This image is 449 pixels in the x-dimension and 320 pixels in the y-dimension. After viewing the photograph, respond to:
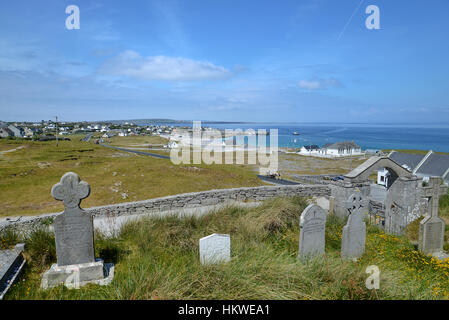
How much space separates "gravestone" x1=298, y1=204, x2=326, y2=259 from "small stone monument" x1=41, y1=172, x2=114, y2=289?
14.3 feet

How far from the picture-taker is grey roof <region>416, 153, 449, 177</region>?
32.5 m

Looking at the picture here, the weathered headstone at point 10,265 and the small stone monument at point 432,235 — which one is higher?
the weathered headstone at point 10,265

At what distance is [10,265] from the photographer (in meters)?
4.99

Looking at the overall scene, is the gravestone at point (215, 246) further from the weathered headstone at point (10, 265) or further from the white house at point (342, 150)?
the white house at point (342, 150)

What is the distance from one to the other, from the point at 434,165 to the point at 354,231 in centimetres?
3568

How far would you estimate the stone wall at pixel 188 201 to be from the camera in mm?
11846

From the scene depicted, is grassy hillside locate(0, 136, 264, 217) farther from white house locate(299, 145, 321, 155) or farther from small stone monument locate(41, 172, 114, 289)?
white house locate(299, 145, 321, 155)

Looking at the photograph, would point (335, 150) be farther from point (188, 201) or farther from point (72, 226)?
point (72, 226)

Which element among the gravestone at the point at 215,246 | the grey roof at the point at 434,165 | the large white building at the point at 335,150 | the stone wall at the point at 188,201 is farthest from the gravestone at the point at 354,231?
the large white building at the point at 335,150

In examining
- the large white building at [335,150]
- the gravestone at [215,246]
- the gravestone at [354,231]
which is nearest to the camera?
the gravestone at [215,246]

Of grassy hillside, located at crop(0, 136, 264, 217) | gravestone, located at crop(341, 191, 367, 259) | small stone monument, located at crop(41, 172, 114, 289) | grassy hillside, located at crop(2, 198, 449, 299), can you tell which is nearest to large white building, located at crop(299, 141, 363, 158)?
grassy hillside, located at crop(0, 136, 264, 217)

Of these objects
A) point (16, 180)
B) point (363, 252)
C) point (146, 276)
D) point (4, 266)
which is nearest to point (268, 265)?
point (146, 276)

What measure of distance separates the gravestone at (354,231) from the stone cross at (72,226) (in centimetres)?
624
